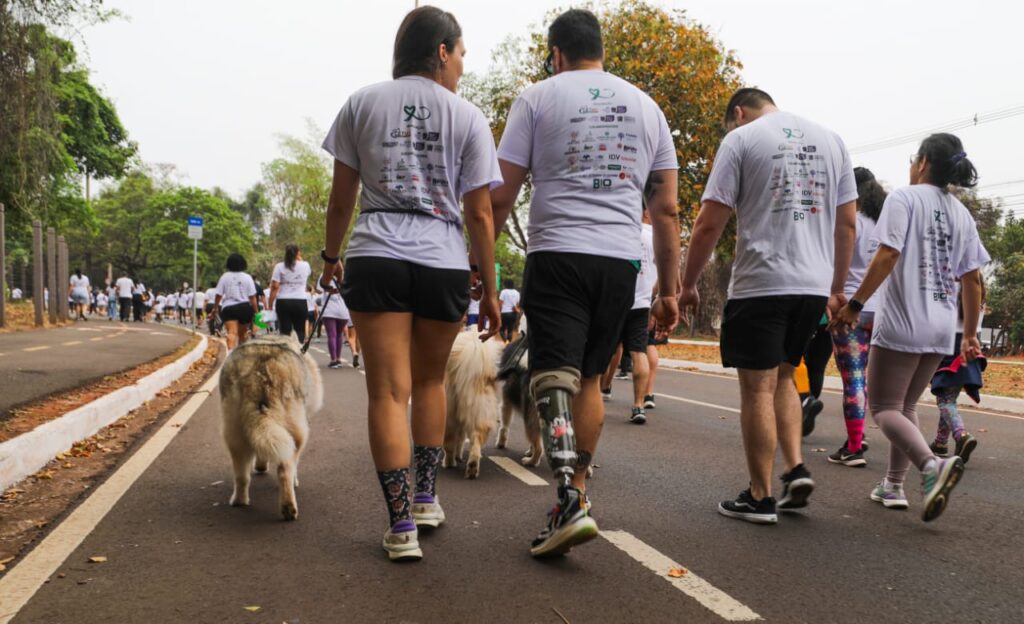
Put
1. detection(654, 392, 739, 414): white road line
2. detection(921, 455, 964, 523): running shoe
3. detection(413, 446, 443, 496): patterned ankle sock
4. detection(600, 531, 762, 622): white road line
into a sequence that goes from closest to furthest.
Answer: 1. detection(600, 531, 762, 622): white road line
2. detection(413, 446, 443, 496): patterned ankle sock
3. detection(921, 455, 964, 523): running shoe
4. detection(654, 392, 739, 414): white road line

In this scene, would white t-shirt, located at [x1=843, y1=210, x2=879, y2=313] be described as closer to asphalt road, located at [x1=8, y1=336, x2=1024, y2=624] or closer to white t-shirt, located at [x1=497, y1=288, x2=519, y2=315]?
asphalt road, located at [x1=8, y1=336, x2=1024, y2=624]

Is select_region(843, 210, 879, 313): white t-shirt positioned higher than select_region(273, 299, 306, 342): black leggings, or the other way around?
select_region(843, 210, 879, 313): white t-shirt

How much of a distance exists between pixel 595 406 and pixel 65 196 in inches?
1219

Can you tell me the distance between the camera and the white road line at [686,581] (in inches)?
109

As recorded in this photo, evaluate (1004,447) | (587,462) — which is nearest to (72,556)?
(587,462)

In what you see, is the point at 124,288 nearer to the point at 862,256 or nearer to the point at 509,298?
the point at 509,298

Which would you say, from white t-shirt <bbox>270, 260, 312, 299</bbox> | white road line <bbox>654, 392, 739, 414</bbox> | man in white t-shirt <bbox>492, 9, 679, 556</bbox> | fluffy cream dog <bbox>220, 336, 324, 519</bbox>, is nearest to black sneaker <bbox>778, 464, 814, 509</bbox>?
man in white t-shirt <bbox>492, 9, 679, 556</bbox>

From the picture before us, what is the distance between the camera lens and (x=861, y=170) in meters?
6.04

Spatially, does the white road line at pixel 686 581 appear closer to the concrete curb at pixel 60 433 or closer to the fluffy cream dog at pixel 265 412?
the fluffy cream dog at pixel 265 412

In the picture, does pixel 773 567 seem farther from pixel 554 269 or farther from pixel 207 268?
pixel 207 268

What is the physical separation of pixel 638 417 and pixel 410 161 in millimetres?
4852

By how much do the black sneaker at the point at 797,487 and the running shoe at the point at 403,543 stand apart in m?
1.95

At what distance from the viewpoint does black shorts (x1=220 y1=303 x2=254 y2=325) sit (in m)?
12.0

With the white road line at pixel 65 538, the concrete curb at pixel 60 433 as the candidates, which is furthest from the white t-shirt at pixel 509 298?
the white road line at pixel 65 538
